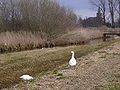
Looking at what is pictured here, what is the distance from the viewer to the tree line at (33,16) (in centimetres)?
2994

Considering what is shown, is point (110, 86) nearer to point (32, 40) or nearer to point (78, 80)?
point (78, 80)

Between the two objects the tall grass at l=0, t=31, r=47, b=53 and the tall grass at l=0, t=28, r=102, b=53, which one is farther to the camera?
the tall grass at l=0, t=28, r=102, b=53

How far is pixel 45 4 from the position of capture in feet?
101

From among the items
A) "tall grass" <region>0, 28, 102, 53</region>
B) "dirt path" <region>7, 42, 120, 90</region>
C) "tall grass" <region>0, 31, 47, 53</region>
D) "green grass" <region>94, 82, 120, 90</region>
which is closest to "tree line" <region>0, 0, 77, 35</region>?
"tall grass" <region>0, 28, 102, 53</region>

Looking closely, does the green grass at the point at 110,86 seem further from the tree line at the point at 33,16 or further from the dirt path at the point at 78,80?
the tree line at the point at 33,16

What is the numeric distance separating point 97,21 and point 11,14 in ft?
135

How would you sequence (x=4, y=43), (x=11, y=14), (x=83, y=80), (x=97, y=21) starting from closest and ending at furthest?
(x=83, y=80)
(x=4, y=43)
(x=11, y=14)
(x=97, y=21)

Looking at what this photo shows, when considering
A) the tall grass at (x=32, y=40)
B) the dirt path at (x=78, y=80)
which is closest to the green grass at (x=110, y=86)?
the dirt path at (x=78, y=80)

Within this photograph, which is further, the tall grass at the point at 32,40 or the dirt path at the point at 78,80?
the tall grass at the point at 32,40

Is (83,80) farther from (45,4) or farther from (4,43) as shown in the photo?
(45,4)

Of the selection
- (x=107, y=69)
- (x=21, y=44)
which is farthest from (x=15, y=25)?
(x=107, y=69)

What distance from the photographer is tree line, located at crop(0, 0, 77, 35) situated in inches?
1179

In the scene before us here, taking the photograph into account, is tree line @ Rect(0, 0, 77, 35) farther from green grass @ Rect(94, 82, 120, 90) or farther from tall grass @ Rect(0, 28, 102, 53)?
green grass @ Rect(94, 82, 120, 90)

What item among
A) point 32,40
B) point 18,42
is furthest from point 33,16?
point 18,42
